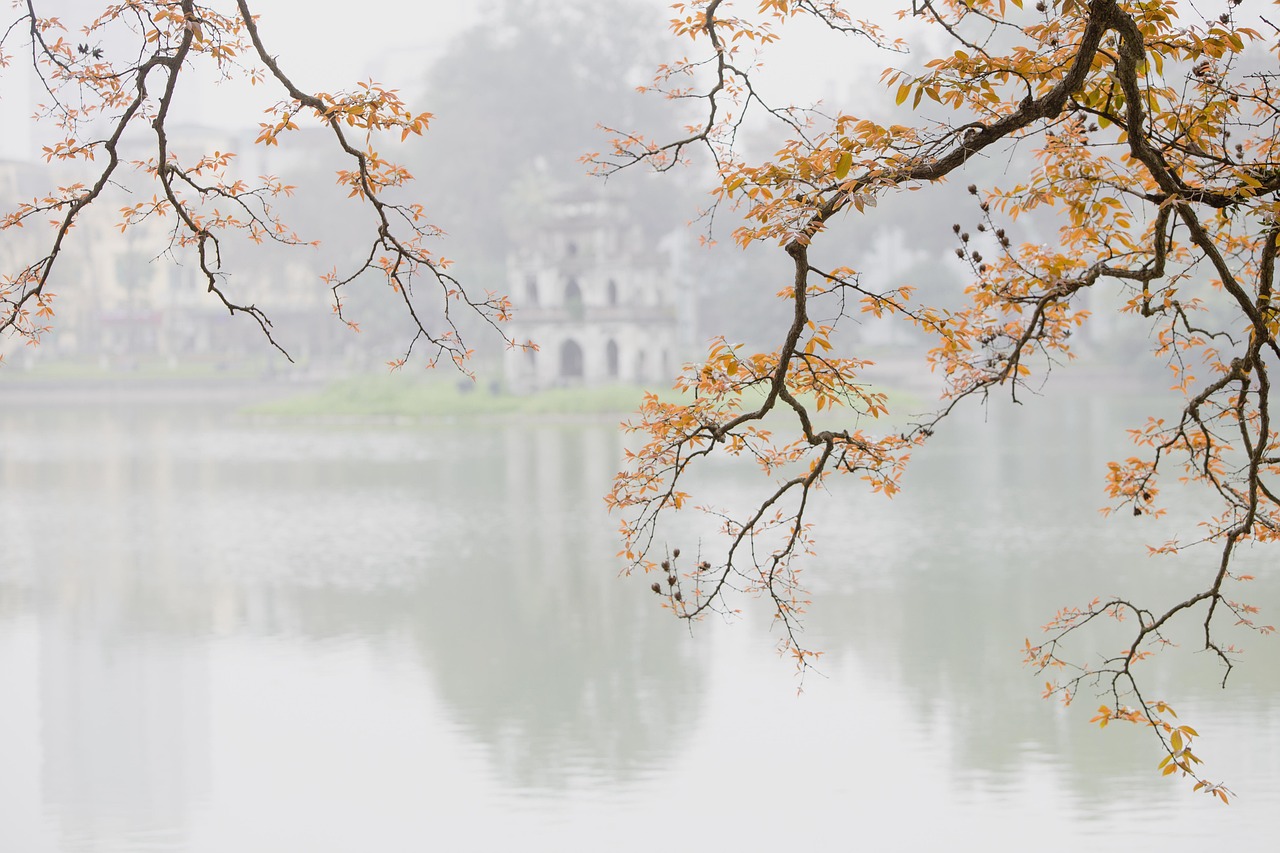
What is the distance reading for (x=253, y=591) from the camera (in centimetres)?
1231

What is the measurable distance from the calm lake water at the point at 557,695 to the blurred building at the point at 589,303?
17.9 metres

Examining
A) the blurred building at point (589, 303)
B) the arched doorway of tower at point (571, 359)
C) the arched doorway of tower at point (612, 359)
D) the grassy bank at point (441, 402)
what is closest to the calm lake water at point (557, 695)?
the grassy bank at point (441, 402)

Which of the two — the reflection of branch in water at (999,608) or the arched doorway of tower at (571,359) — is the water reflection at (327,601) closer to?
the reflection of branch in water at (999,608)

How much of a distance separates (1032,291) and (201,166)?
2.85m

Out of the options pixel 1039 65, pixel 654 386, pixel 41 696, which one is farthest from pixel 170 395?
pixel 1039 65

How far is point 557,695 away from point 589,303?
87.6 feet

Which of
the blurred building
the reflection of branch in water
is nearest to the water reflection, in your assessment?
the reflection of branch in water

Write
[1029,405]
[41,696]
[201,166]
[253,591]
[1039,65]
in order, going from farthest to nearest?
1. [1029,405]
2. [253,591]
3. [41,696]
4. [201,166]
5. [1039,65]

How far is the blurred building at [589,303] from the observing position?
34.8m

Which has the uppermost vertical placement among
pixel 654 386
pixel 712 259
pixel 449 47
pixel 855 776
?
pixel 449 47

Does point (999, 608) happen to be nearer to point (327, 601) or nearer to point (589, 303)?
point (327, 601)

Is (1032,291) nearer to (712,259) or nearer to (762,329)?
(762,329)

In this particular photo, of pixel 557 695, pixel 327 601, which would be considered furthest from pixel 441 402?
pixel 557 695

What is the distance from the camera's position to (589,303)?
35.2 metres
